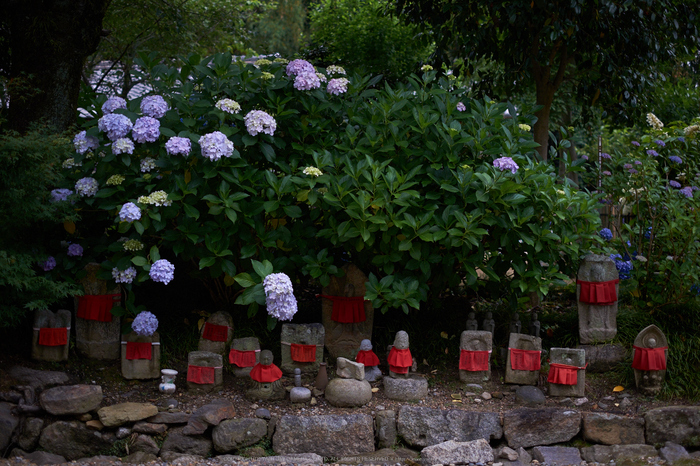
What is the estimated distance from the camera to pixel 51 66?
4469 mm

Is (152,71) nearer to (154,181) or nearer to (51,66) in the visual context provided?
(154,181)

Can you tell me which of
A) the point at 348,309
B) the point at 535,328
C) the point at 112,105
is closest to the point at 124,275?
the point at 112,105

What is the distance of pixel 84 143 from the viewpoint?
3740 mm

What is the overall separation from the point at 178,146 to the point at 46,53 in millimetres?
1705

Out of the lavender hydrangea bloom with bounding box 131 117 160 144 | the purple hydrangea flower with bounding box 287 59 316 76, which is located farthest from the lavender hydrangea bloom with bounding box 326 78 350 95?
the lavender hydrangea bloom with bounding box 131 117 160 144

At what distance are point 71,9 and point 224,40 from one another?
424 centimetres

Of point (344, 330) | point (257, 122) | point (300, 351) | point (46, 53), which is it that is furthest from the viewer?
point (46, 53)

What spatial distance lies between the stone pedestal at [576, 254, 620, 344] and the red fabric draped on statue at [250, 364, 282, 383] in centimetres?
196

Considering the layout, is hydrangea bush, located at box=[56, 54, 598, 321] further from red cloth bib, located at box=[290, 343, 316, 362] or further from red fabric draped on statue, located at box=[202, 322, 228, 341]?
red cloth bib, located at box=[290, 343, 316, 362]

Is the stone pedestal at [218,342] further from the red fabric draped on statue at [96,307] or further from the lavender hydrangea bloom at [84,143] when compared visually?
the lavender hydrangea bloom at [84,143]

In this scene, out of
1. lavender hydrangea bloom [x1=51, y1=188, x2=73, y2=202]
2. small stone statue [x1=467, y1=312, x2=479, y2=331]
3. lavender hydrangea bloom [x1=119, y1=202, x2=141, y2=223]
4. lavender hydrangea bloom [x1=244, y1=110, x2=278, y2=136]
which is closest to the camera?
lavender hydrangea bloom [x1=119, y1=202, x2=141, y2=223]

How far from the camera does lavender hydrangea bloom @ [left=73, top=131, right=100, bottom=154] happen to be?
374cm

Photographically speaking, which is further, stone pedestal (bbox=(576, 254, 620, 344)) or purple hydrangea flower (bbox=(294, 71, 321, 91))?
stone pedestal (bbox=(576, 254, 620, 344))

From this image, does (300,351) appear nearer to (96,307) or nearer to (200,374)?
(200,374)
